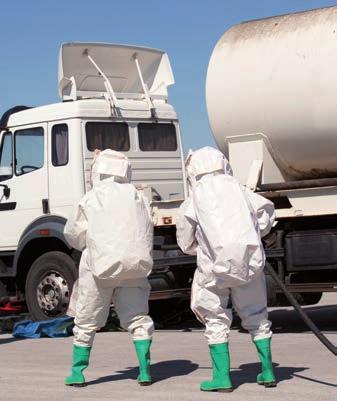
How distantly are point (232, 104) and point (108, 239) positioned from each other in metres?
4.12

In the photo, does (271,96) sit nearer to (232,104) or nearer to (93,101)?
(232,104)

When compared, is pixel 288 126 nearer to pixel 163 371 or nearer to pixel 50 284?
pixel 163 371

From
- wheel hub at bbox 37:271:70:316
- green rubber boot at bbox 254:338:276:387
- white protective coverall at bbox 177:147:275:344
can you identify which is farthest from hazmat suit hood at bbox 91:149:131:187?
wheel hub at bbox 37:271:70:316

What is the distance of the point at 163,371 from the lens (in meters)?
9.08

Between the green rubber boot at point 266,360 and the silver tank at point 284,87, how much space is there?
153 inches

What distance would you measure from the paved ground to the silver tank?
211cm

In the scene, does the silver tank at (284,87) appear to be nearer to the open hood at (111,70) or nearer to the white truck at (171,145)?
the white truck at (171,145)

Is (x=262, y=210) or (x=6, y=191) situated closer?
(x=262, y=210)

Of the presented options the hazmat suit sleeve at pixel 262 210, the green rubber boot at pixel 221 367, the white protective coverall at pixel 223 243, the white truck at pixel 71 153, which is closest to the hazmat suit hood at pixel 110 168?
the white protective coverall at pixel 223 243

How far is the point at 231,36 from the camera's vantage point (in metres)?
11.8

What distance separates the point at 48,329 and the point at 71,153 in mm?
2226

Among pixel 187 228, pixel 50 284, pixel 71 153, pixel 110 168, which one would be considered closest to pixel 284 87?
pixel 71 153

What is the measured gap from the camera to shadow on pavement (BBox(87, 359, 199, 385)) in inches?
344

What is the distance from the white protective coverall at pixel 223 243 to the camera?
24.7ft
